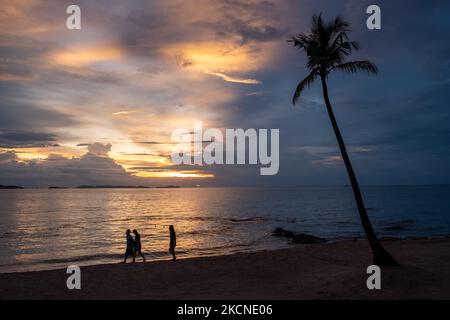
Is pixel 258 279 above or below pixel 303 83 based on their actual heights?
below

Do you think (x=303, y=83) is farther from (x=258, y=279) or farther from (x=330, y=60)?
(x=258, y=279)

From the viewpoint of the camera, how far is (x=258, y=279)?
56.0 feet

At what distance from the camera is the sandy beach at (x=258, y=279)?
13445 mm

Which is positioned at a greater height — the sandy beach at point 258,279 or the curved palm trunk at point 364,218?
the curved palm trunk at point 364,218

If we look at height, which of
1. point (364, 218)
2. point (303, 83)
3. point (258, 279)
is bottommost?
point (258, 279)

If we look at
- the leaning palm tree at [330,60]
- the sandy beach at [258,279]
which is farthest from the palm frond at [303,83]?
the sandy beach at [258,279]

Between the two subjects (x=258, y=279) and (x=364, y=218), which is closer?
(x=364, y=218)

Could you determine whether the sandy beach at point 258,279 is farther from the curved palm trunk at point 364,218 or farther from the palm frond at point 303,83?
the palm frond at point 303,83

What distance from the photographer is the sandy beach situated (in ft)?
44.1

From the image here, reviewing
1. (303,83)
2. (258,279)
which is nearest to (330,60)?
(303,83)

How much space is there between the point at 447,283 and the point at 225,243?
27421mm

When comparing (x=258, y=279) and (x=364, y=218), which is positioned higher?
(x=364, y=218)

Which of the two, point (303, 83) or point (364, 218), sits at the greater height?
point (303, 83)
